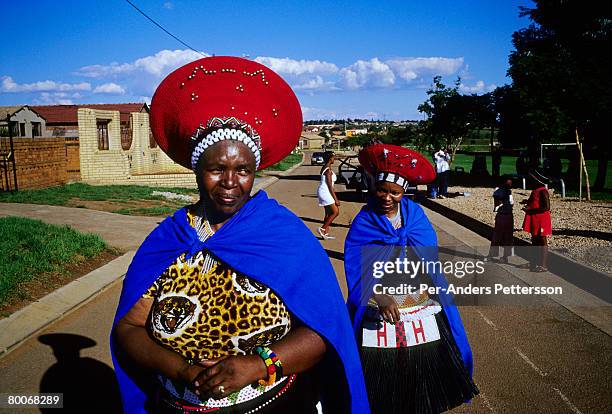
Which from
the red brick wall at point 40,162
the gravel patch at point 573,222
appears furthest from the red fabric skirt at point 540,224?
the red brick wall at point 40,162

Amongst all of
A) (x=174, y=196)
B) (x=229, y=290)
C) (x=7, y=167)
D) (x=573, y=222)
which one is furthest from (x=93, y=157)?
(x=229, y=290)

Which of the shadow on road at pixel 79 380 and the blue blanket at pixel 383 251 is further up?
the blue blanket at pixel 383 251

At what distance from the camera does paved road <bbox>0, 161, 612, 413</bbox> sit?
4230 millimetres

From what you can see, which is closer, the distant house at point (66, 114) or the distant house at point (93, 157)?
the distant house at point (93, 157)

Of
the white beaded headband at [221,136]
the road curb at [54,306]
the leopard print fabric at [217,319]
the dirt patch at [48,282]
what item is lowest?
the road curb at [54,306]

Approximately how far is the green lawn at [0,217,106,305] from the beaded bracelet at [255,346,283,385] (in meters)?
5.25

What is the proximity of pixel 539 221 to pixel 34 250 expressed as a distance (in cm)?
779

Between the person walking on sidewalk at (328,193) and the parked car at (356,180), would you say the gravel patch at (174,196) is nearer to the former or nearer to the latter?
the parked car at (356,180)

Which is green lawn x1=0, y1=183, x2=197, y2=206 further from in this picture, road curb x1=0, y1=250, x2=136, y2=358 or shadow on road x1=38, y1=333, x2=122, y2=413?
shadow on road x1=38, y1=333, x2=122, y2=413

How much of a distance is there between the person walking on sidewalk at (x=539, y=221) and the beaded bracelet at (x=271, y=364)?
24.2 ft

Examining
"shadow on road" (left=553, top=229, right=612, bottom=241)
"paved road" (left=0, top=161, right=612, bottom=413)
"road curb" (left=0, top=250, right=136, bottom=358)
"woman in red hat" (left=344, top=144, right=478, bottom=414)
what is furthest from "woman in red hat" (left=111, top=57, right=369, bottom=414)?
"shadow on road" (left=553, top=229, right=612, bottom=241)

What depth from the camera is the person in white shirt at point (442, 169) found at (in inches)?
715

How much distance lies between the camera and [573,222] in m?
12.5

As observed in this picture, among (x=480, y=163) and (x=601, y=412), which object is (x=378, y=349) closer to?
(x=601, y=412)
